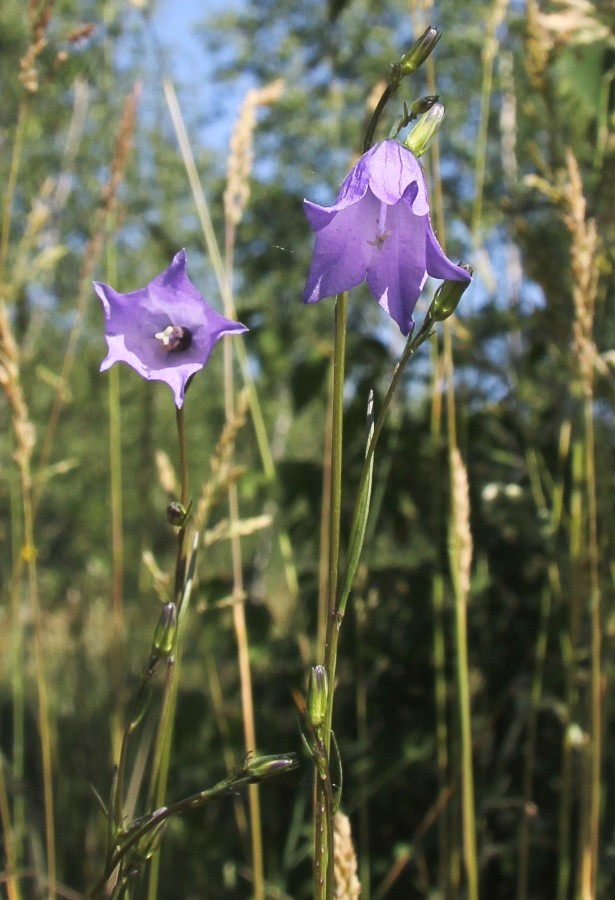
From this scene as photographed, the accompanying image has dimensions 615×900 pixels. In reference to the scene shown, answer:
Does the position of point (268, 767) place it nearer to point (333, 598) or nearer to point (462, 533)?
point (333, 598)

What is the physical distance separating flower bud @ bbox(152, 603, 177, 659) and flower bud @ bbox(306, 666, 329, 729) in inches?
4.4

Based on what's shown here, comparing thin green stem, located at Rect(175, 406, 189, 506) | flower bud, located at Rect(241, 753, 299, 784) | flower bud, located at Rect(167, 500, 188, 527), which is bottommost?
flower bud, located at Rect(241, 753, 299, 784)

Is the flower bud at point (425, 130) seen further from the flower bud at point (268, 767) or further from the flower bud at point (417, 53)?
the flower bud at point (268, 767)

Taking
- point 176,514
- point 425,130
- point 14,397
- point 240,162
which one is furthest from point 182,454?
point 240,162

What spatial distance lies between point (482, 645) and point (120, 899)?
133cm

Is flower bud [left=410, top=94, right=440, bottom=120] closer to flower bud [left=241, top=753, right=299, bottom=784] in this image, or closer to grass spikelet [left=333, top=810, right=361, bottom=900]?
flower bud [left=241, top=753, right=299, bottom=784]

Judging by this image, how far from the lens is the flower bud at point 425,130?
0.67m

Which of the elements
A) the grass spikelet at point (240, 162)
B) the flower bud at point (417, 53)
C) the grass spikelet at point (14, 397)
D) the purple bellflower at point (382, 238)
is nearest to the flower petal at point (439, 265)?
the purple bellflower at point (382, 238)

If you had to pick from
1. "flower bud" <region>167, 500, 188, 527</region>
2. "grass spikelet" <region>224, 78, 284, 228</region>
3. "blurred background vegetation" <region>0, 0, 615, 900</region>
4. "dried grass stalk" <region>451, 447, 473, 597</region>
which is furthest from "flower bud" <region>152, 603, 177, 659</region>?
"grass spikelet" <region>224, 78, 284, 228</region>

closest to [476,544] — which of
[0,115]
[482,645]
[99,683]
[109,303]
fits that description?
[482,645]

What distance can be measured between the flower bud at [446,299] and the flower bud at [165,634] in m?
0.26

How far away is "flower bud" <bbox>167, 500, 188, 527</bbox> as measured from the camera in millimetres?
682

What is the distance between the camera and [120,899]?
66 cm

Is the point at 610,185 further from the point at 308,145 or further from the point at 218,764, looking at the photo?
the point at 308,145
